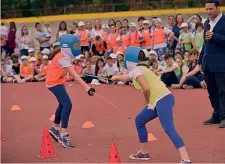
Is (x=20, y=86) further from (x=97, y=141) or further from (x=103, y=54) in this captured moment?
(x=97, y=141)

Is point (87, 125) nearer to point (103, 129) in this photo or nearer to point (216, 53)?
point (103, 129)

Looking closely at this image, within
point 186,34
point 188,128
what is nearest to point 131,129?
point 188,128

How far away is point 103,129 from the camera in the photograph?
11727 mm

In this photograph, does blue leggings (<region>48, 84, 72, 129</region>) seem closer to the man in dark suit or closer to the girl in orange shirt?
the man in dark suit

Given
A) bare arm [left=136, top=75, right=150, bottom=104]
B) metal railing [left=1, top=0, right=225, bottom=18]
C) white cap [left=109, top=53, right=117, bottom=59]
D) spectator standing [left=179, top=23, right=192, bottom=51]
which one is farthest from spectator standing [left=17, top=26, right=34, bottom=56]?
bare arm [left=136, top=75, right=150, bottom=104]

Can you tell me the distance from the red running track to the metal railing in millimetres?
13251

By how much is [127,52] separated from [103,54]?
40.0 ft

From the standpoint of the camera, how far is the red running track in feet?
31.1

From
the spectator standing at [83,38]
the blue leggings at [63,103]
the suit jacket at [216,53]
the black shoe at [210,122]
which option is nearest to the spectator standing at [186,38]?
the spectator standing at [83,38]

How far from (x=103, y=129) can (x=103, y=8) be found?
22407 mm

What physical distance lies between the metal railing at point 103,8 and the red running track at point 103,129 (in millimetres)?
13251

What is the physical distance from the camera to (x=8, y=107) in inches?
596

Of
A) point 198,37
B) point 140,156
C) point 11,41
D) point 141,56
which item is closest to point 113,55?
point 198,37

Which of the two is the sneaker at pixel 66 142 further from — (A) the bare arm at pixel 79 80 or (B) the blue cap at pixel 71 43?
(B) the blue cap at pixel 71 43
